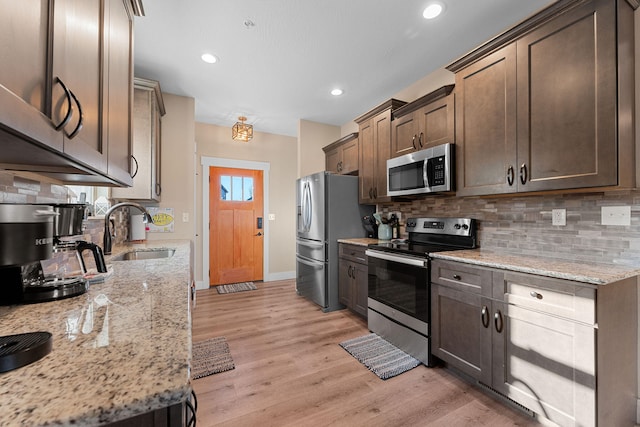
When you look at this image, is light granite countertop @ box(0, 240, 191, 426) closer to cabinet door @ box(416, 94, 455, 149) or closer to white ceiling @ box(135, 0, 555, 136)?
white ceiling @ box(135, 0, 555, 136)

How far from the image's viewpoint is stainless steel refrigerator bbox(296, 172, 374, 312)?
3.36 metres

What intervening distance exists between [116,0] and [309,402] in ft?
7.43

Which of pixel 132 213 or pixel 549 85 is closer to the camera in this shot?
pixel 549 85

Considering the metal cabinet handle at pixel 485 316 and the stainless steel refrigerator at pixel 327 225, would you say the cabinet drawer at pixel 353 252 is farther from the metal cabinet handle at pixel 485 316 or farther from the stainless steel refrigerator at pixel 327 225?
the metal cabinet handle at pixel 485 316

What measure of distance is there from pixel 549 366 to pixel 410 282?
3.15ft

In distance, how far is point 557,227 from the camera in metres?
1.88

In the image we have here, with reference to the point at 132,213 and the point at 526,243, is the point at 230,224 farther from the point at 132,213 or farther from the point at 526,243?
the point at 526,243

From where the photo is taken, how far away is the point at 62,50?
67 centimetres

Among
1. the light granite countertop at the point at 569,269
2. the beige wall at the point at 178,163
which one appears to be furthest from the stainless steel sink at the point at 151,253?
the light granite countertop at the point at 569,269

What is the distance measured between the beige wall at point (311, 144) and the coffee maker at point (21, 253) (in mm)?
3639

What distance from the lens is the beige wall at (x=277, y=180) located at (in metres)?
4.69

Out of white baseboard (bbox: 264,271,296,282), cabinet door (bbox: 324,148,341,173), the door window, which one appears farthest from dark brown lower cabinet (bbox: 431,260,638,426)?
the door window

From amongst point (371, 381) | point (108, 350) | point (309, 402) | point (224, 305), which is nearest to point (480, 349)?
point (371, 381)

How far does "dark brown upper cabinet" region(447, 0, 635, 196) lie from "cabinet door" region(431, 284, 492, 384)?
0.79 metres
